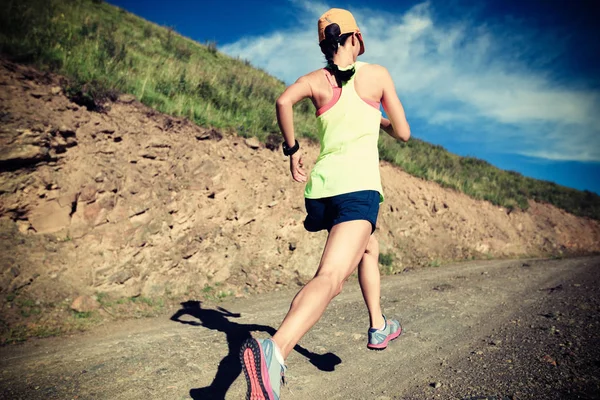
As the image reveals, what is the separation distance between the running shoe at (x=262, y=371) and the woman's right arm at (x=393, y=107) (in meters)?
1.66

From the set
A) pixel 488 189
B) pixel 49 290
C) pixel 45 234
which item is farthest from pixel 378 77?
pixel 488 189

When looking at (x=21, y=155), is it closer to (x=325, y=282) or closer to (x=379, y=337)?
(x=325, y=282)

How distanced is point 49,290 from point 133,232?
1.48 meters

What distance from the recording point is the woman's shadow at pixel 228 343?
2623 millimetres

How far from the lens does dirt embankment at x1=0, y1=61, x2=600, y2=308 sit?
4863 millimetres

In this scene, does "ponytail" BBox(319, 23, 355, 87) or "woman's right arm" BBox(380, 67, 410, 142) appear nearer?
"ponytail" BBox(319, 23, 355, 87)

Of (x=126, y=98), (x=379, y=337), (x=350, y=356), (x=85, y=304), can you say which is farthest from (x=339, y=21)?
(x=126, y=98)

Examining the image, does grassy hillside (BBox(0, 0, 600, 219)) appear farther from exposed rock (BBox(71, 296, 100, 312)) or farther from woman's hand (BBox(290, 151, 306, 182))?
woman's hand (BBox(290, 151, 306, 182))

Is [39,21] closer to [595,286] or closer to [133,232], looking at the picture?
[133,232]

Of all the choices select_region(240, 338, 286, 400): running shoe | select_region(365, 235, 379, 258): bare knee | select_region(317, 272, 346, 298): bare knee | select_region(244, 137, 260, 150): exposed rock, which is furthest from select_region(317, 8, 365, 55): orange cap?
select_region(244, 137, 260, 150): exposed rock

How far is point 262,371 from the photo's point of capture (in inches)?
57.2

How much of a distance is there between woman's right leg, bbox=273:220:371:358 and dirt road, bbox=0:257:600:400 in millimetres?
1320

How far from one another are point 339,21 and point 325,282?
1.71 metres

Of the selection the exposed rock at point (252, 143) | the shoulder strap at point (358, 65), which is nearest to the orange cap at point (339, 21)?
the shoulder strap at point (358, 65)
